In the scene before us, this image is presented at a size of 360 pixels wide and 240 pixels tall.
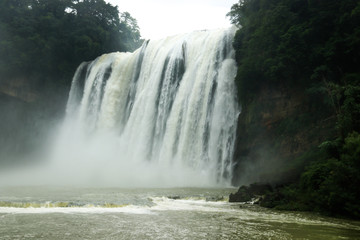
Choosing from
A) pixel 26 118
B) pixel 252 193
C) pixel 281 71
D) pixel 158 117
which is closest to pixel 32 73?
pixel 26 118

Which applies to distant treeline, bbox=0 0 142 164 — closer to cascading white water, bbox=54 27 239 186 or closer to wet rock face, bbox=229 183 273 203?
cascading white water, bbox=54 27 239 186

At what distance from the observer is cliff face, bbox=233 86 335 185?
1997 centimetres

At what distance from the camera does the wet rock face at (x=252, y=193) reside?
15.0m

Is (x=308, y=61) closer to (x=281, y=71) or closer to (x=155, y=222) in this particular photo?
(x=281, y=71)

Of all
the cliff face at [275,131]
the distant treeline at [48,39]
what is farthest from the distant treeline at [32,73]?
the cliff face at [275,131]

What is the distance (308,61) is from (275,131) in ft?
15.2

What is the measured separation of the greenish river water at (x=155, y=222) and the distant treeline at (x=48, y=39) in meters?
32.8

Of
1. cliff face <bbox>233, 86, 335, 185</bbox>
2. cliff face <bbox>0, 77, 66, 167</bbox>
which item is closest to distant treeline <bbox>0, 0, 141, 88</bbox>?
cliff face <bbox>0, 77, 66, 167</bbox>

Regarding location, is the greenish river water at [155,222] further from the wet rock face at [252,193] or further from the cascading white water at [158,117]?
the cascading white water at [158,117]

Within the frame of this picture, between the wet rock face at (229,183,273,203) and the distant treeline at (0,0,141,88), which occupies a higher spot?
the distant treeline at (0,0,141,88)

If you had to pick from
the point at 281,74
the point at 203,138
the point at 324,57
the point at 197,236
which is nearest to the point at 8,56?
the point at 203,138

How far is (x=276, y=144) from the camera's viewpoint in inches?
848

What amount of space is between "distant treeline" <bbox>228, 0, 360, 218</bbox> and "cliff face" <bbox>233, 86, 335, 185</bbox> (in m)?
0.29

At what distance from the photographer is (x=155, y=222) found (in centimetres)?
978
